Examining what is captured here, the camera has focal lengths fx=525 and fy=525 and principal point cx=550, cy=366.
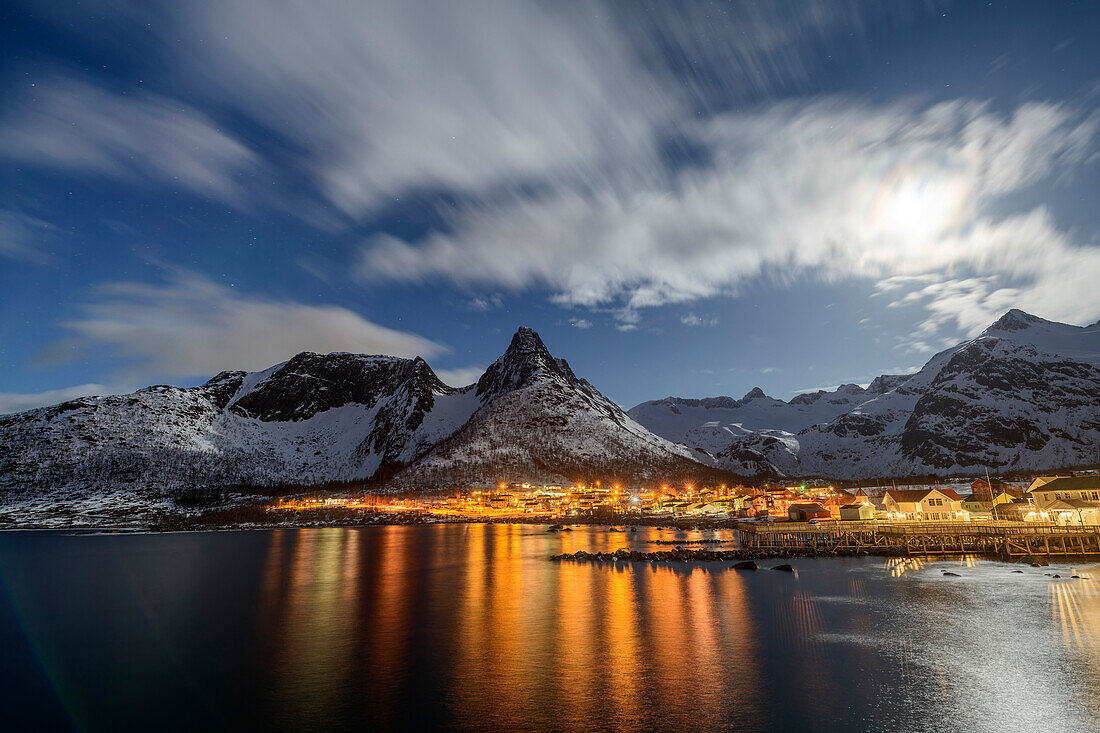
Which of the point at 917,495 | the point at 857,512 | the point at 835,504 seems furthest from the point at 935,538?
the point at 835,504

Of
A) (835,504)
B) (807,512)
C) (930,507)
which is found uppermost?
(930,507)

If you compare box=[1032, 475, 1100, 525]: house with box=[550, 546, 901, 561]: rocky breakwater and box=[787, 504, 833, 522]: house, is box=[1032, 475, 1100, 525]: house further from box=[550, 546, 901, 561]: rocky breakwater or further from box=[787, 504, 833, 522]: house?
box=[787, 504, 833, 522]: house

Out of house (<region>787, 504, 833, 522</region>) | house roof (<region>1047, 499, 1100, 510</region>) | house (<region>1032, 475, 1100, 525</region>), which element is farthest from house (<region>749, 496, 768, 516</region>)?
house roof (<region>1047, 499, 1100, 510</region>)


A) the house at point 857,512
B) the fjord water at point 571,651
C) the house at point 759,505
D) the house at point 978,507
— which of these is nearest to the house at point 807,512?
the house at point 857,512

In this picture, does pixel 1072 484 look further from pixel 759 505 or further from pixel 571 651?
pixel 571 651

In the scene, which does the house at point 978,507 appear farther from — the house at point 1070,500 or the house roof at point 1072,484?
the house at point 1070,500
